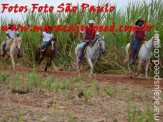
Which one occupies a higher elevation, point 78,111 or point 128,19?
point 128,19

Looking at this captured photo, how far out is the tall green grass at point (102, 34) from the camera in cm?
1452

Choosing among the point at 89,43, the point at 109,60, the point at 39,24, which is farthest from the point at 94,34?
the point at 39,24

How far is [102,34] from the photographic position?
1540cm

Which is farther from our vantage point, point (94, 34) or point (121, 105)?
point (94, 34)

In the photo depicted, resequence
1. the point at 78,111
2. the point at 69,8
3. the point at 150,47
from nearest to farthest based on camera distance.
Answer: the point at 78,111 → the point at 150,47 → the point at 69,8

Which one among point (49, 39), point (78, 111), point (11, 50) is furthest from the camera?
point (49, 39)

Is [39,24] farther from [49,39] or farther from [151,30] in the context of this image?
[151,30]

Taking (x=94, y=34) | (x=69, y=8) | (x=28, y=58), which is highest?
(x=69, y=8)

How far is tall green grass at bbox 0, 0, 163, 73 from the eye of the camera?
14523 mm

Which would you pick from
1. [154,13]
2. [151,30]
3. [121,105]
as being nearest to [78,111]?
[121,105]

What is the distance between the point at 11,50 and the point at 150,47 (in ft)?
16.8

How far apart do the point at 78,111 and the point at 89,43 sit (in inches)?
293

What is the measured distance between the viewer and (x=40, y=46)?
14.8 metres

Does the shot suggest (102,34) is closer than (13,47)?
No
